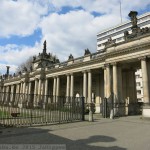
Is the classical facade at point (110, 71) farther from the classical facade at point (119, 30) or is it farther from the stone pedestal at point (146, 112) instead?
→ the classical facade at point (119, 30)

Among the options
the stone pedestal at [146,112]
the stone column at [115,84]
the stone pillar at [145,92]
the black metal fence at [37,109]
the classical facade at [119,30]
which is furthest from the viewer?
the classical facade at [119,30]

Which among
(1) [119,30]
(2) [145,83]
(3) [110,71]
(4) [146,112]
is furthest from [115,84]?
(1) [119,30]

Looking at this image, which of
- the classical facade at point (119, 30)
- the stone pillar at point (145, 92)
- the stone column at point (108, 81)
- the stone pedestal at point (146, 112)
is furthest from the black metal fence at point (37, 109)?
the classical facade at point (119, 30)

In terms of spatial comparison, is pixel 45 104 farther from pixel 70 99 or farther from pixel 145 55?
pixel 145 55

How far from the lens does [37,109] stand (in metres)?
16.3

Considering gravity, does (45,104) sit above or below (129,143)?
above

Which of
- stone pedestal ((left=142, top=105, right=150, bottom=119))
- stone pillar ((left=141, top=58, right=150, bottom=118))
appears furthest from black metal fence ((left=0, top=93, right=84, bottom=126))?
stone pillar ((left=141, top=58, right=150, bottom=118))

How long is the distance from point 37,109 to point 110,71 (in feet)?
50.0

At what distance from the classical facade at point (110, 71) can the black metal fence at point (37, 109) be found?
28 cm

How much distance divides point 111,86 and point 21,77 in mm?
33299

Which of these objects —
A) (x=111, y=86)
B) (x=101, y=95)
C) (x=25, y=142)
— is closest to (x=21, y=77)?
(x=101, y=95)

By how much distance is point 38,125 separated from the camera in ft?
49.5

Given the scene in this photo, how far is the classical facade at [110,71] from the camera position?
2409cm

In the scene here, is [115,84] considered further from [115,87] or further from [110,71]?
[110,71]
